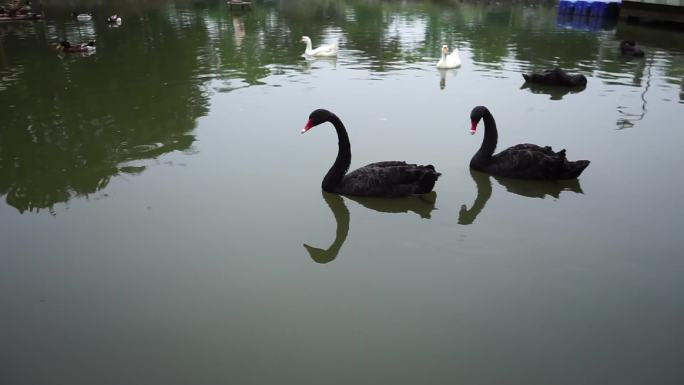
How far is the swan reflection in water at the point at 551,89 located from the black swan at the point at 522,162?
4286mm

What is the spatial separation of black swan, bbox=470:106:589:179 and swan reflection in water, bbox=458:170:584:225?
0.26ft

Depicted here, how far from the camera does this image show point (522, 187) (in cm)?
545

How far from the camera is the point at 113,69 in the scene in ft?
37.7

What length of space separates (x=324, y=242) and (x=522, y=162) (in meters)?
2.38

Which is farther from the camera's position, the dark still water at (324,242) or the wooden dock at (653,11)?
the wooden dock at (653,11)

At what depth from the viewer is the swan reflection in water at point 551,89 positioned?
9.46 metres

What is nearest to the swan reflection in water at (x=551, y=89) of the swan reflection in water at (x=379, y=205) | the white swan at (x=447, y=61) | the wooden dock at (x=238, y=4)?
the white swan at (x=447, y=61)

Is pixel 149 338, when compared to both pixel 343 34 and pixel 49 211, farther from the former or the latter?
pixel 343 34

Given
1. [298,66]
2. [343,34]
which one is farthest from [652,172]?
[343,34]

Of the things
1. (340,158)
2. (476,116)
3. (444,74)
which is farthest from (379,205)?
(444,74)

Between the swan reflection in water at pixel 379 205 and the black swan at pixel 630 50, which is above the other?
the black swan at pixel 630 50

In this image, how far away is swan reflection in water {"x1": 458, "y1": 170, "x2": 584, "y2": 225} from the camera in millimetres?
5207

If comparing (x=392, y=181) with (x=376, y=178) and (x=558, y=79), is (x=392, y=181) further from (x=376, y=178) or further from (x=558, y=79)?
(x=558, y=79)

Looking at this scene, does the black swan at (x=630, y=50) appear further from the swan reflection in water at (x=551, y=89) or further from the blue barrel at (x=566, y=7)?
the blue barrel at (x=566, y=7)
